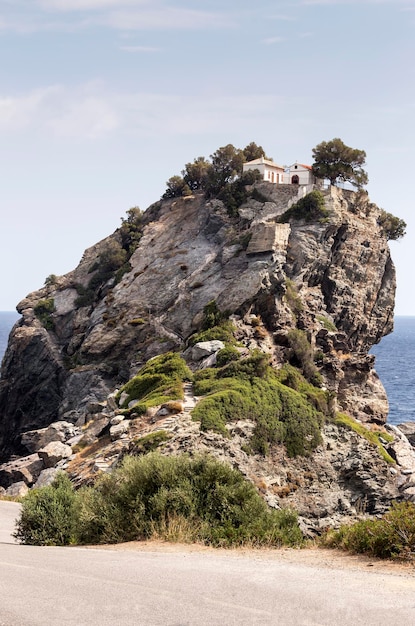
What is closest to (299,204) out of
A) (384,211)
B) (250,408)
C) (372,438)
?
(384,211)

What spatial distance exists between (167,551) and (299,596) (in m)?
5.63

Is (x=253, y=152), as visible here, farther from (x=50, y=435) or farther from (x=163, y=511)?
(x=163, y=511)

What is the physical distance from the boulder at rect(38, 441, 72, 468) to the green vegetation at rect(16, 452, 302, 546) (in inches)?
829

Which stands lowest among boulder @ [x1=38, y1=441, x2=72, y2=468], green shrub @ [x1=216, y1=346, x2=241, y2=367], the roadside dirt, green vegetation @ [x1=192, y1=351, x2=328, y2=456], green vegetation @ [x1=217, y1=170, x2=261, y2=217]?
boulder @ [x1=38, y1=441, x2=72, y2=468]

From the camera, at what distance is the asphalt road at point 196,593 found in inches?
449

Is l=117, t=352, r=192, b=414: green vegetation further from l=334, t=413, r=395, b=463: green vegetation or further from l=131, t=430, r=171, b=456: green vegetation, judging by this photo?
l=334, t=413, r=395, b=463: green vegetation

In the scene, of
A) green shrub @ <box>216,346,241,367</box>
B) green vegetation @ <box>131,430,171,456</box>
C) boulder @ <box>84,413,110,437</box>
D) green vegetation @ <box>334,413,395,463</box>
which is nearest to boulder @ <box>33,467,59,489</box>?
boulder @ <box>84,413,110,437</box>

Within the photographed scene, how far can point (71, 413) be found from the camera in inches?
2249

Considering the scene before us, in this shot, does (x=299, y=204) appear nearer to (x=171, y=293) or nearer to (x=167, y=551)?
(x=171, y=293)

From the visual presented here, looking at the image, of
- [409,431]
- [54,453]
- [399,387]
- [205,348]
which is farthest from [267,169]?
[399,387]

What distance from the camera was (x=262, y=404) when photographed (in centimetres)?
4156

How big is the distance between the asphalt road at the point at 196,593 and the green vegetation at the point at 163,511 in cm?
272

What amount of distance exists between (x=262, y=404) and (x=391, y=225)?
132 ft

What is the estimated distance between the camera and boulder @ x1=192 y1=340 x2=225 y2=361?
47881mm
